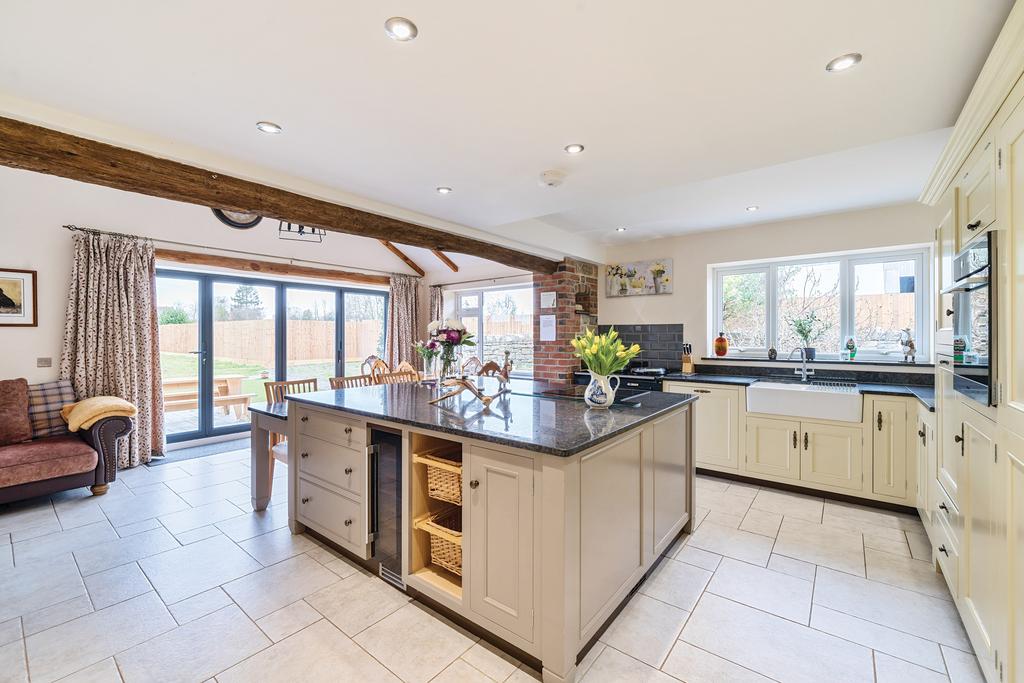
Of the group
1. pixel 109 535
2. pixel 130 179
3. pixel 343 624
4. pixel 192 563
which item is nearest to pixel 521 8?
pixel 130 179

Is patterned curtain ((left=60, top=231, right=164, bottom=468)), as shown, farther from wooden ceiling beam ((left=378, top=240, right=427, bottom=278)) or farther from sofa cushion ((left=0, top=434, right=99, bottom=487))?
wooden ceiling beam ((left=378, top=240, right=427, bottom=278))

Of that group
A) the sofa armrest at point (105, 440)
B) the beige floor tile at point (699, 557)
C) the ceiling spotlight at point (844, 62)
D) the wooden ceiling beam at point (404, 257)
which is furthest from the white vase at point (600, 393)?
the wooden ceiling beam at point (404, 257)

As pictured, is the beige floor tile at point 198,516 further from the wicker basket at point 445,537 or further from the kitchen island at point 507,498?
the wicker basket at point 445,537

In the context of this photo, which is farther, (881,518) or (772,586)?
(881,518)

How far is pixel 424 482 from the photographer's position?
2084 mm

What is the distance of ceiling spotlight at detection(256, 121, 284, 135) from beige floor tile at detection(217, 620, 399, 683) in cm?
225

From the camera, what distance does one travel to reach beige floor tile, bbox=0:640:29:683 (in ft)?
5.18

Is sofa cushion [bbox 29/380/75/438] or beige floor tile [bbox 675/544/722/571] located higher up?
sofa cushion [bbox 29/380/75/438]

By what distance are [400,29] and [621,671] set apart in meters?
2.38

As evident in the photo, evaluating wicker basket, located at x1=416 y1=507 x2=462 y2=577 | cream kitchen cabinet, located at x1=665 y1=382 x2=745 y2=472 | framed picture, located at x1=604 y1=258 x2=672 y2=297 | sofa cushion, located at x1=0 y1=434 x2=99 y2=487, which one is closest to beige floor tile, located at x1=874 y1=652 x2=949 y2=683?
wicker basket, located at x1=416 y1=507 x2=462 y2=577

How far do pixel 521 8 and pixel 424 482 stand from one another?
1918mm

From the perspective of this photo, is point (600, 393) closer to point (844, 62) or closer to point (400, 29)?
point (844, 62)

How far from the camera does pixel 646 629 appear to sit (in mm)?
1857

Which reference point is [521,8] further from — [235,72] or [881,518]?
[881,518]
